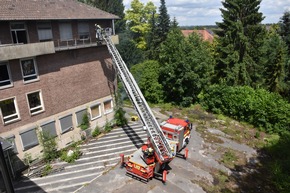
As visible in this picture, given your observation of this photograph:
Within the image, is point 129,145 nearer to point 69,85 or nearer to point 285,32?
point 69,85

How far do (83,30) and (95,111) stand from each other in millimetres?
8030

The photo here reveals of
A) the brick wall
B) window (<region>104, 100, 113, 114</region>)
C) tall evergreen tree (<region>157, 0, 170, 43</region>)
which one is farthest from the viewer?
tall evergreen tree (<region>157, 0, 170, 43</region>)

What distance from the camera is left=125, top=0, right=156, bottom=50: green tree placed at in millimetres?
52844

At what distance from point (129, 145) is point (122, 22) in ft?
141

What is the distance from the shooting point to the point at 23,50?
15836mm

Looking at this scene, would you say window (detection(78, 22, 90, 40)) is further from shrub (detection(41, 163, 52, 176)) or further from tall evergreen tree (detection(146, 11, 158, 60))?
tall evergreen tree (detection(146, 11, 158, 60))

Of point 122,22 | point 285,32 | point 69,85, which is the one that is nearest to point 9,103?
point 69,85

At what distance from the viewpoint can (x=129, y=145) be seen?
2103 cm

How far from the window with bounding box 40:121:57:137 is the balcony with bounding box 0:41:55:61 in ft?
19.5

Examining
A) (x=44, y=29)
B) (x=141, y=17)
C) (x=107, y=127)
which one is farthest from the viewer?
(x=141, y=17)

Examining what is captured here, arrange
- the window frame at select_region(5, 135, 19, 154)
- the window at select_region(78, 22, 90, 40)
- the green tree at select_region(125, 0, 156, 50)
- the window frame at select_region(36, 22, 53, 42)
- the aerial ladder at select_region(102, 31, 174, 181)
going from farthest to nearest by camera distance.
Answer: the green tree at select_region(125, 0, 156, 50)
the window at select_region(78, 22, 90, 40)
the window frame at select_region(36, 22, 53, 42)
the window frame at select_region(5, 135, 19, 154)
the aerial ladder at select_region(102, 31, 174, 181)

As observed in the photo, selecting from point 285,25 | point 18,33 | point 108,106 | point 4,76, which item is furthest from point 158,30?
point 4,76

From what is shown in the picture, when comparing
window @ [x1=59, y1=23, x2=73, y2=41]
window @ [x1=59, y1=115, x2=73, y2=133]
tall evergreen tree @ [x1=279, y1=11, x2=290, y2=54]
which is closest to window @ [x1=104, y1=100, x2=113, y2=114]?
window @ [x1=59, y1=115, x2=73, y2=133]

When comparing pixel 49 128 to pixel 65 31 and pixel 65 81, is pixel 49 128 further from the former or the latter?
pixel 65 31
